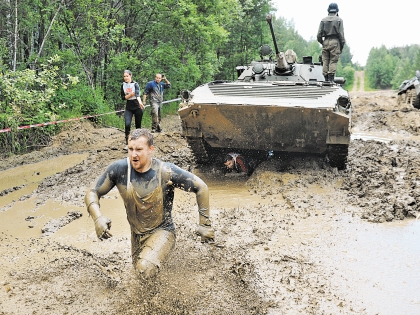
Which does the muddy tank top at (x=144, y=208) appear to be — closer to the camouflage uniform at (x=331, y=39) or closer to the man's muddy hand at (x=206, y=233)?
the man's muddy hand at (x=206, y=233)

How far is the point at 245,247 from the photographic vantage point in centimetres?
476

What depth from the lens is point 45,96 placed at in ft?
32.8

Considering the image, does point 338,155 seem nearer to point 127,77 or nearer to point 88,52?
point 127,77

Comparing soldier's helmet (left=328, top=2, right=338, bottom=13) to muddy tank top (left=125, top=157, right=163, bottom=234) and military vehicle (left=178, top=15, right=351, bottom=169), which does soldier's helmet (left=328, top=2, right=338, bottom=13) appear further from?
muddy tank top (left=125, top=157, right=163, bottom=234)

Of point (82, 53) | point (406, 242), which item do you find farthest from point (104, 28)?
point (406, 242)

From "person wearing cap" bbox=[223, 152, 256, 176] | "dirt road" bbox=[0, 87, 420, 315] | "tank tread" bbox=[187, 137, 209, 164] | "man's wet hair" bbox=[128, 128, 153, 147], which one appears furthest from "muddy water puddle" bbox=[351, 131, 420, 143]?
"man's wet hair" bbox=[128, 128, 153, 147]

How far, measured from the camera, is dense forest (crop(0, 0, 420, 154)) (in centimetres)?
1016

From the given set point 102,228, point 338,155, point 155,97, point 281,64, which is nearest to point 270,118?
point 338,155

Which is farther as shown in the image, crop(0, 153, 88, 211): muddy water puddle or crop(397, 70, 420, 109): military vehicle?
crop(397, 70, 420, 109): military vehicle

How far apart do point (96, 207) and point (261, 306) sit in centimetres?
143

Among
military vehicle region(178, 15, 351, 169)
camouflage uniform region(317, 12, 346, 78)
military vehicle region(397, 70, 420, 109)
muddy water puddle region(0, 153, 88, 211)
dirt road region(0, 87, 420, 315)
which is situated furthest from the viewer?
military vehicle region(397, 70, 420, 109)

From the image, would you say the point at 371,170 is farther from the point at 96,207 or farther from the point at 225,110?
the point at 96,207

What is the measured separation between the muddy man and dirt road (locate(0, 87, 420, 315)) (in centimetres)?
30

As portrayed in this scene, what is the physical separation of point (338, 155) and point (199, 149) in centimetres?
219
